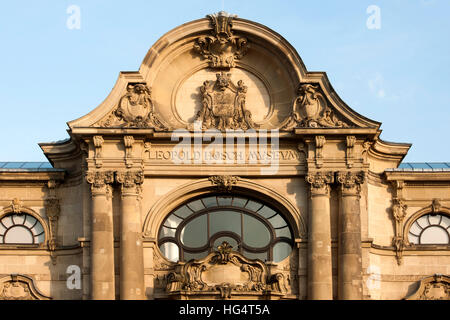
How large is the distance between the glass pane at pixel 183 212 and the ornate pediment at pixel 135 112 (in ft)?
9.35

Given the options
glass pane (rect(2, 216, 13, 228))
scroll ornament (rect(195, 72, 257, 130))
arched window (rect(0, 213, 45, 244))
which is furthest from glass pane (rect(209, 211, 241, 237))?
glass pane (rect(2, 216, 13, 228))

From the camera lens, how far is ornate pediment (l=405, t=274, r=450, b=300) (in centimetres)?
3881

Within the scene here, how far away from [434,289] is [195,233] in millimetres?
8457

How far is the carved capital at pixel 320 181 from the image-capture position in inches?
1494

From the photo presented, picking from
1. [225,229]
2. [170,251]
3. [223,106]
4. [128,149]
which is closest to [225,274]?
[225,229]

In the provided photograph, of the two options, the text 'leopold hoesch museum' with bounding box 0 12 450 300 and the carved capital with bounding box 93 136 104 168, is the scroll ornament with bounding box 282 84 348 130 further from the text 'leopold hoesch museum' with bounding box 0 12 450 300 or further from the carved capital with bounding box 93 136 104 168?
the carved capital with bounding box 93 136 104 168

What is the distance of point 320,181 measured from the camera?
37.9 m

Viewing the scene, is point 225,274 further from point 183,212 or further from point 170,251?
point 183,212

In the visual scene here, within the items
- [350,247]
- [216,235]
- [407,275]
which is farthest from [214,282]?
[407,275]

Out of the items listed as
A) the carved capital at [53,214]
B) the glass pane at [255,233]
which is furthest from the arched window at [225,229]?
the carved capital at [53,214]

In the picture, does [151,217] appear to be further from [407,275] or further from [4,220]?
[407,275]

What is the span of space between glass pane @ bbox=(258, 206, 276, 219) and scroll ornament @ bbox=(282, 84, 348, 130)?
9.34 feet

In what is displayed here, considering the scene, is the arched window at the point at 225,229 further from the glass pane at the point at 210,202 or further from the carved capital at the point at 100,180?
the carved capital at the point at 100,180
